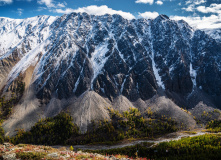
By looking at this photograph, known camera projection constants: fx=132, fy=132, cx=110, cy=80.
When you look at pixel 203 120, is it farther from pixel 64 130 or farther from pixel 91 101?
pixel 64 130

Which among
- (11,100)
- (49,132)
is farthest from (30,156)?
(11,100)

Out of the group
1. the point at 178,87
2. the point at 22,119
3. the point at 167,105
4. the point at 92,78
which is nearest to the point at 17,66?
the point at 22,119

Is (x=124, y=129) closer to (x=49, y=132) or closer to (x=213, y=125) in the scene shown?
(x=49, y=132)

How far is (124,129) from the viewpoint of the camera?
109688mm

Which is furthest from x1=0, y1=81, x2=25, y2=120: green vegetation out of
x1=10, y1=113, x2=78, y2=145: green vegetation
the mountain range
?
x1=10, y1=113, x2=78, y2=145: green vegetation

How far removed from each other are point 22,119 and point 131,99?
110 meters

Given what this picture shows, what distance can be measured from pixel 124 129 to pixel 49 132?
62.0 meters

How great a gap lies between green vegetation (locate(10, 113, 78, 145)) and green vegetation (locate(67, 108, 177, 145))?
7.80 m

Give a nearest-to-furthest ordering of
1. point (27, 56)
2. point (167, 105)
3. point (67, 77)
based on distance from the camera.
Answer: point (167, 105), point (67, 77), point (27, 56)

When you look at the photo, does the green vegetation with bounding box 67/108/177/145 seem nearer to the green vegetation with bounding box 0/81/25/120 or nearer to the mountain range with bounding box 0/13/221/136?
the mountain range with bounding box 0/13/221/136

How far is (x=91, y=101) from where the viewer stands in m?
137

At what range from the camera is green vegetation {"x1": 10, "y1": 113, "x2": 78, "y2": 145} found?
102312 mm

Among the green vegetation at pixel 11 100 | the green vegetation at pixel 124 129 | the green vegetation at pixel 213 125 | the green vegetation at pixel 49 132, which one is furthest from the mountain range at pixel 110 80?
the green vegetation at pixel 213 125

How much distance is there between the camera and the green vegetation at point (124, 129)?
99375 millimetres
